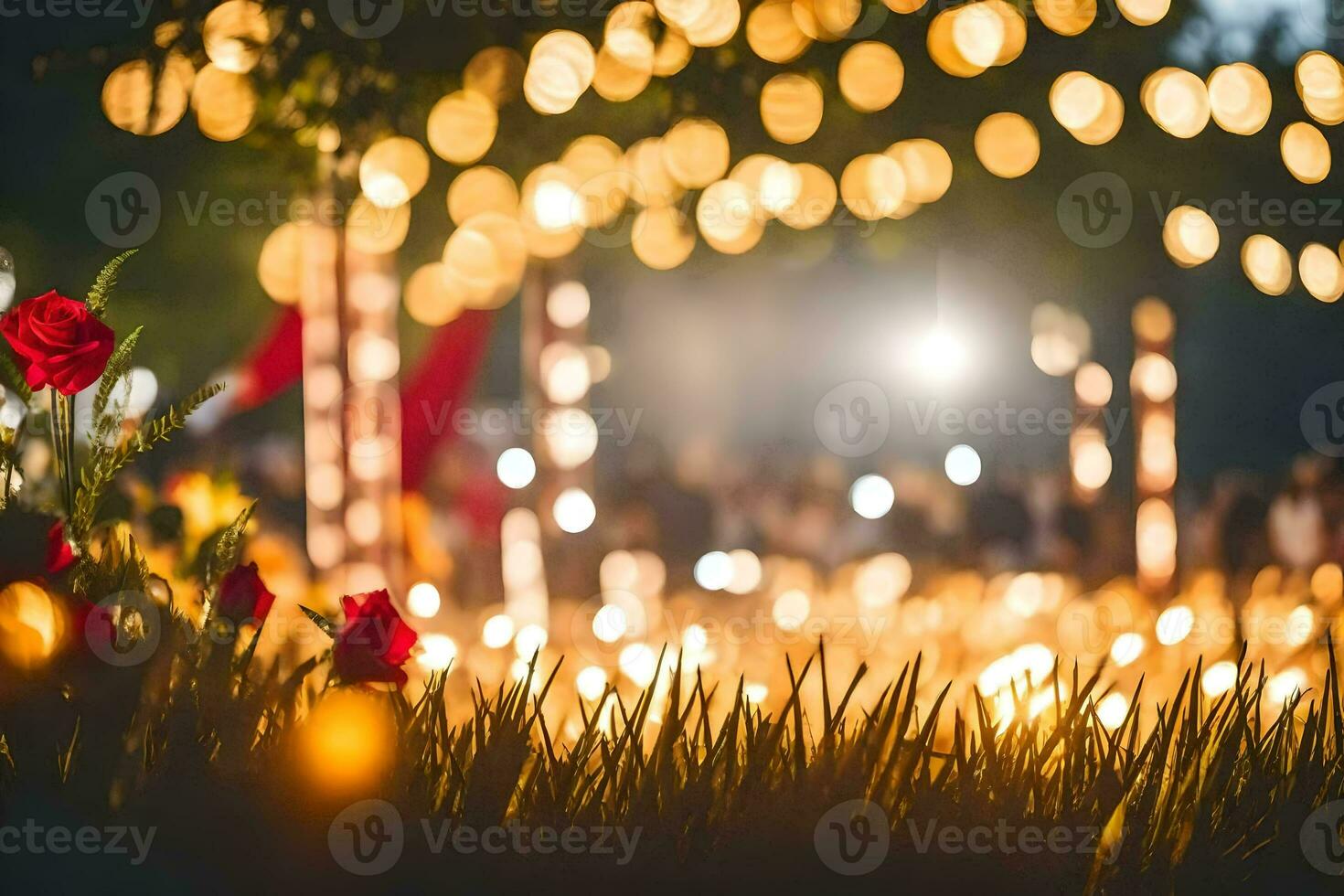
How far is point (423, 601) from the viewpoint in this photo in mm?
2754

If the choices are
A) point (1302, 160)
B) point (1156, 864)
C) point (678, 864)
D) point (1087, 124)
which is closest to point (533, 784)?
point (678, 864)

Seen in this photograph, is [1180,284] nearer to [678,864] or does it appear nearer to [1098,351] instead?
[1098,351]

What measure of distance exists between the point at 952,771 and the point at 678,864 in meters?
0.35

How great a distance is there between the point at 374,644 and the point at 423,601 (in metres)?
1.61

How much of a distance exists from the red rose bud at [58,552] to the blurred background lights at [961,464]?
95.7 inches

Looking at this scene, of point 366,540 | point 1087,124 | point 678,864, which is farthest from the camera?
point 366,540

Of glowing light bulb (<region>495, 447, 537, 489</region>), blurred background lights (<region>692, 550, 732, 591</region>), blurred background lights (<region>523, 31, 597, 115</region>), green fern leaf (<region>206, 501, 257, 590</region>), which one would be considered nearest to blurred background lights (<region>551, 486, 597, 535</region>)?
glowing light bulb (<region>495, 447, 537, 489</region>)

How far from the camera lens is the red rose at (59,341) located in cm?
122

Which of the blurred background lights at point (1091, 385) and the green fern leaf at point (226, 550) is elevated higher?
the blurred background lights at point (1091, 385)

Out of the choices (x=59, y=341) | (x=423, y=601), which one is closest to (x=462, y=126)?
(x=59, y=341)

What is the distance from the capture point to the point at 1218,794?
1.22 metres

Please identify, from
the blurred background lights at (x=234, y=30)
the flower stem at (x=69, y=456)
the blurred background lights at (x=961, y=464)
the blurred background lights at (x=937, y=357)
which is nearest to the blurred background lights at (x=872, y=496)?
the blurred background lights at (x=961, y=464)

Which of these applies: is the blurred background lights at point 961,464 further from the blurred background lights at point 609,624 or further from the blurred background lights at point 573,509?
the blurred background lights at point 573,509

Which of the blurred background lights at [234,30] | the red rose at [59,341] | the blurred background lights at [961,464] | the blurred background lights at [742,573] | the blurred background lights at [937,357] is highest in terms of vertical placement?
the blurred background lights at [234,30]
